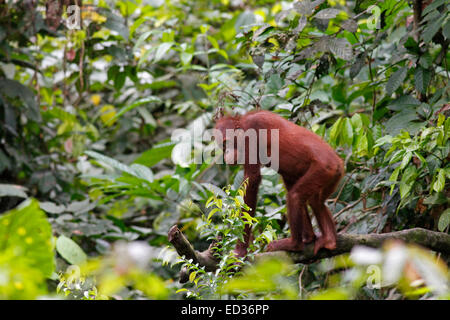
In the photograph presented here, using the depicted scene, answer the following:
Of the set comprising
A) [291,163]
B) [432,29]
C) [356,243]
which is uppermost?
[432,29]

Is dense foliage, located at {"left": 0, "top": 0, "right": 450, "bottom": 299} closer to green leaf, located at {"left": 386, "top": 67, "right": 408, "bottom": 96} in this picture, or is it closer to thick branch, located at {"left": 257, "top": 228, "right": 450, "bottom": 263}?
green leaf, located at {"left": 386, "top": 67, "right": 408, "bottom": 96}

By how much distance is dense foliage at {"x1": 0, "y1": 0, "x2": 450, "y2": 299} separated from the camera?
2278mm

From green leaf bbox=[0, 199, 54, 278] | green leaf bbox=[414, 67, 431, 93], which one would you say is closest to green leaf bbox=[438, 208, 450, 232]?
green leaf bbox=[414, 67, 431, 93]

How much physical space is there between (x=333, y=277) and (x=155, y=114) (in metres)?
5.37

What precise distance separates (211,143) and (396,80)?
91.0 inches

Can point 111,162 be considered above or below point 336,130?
below

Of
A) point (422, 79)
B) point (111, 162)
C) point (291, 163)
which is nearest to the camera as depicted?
point (291, 163)

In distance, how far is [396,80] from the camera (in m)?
4.20

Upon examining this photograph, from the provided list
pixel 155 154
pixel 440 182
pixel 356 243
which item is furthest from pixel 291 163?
pixel 155 154

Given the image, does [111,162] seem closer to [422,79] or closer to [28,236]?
[422,79]

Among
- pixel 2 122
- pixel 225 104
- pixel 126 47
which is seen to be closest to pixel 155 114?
pixel 126 47

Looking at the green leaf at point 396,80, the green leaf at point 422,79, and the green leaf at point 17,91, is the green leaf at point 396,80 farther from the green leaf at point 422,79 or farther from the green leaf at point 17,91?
the green leaf at point 17,91

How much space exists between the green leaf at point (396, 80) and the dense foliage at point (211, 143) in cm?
1
